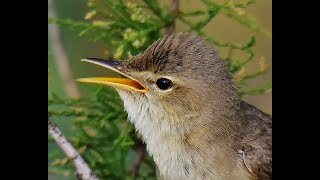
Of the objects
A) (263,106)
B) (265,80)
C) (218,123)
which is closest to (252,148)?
(218,123)

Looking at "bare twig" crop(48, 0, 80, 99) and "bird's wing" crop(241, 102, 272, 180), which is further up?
"bare twig" crop(48, 0, 80, 99)

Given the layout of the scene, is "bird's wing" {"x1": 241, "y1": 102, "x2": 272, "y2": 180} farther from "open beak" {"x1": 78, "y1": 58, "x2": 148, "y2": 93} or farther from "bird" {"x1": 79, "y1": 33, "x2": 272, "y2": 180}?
"open beak" {"x1": 78, "y1": 58, "x2": 148, "y2": 93}

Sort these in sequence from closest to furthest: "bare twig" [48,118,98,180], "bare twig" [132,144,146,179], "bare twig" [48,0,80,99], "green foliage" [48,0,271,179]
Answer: "bare twig" [48,118,98,180] → "green foliage" [48,0,271,179] → "bare twig" [132,144,146,179] → "bare twig" [48,0,80,99]

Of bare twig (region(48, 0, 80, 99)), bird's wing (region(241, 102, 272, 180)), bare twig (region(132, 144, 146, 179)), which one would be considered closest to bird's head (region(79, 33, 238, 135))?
bird's wing (region(241, 102, 272, 180))

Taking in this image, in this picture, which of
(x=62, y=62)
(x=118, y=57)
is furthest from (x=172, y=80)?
(x=62, y=62)

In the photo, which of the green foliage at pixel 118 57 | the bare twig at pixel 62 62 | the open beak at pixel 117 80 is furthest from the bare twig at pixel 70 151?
the bare twig at pixel 62 62
